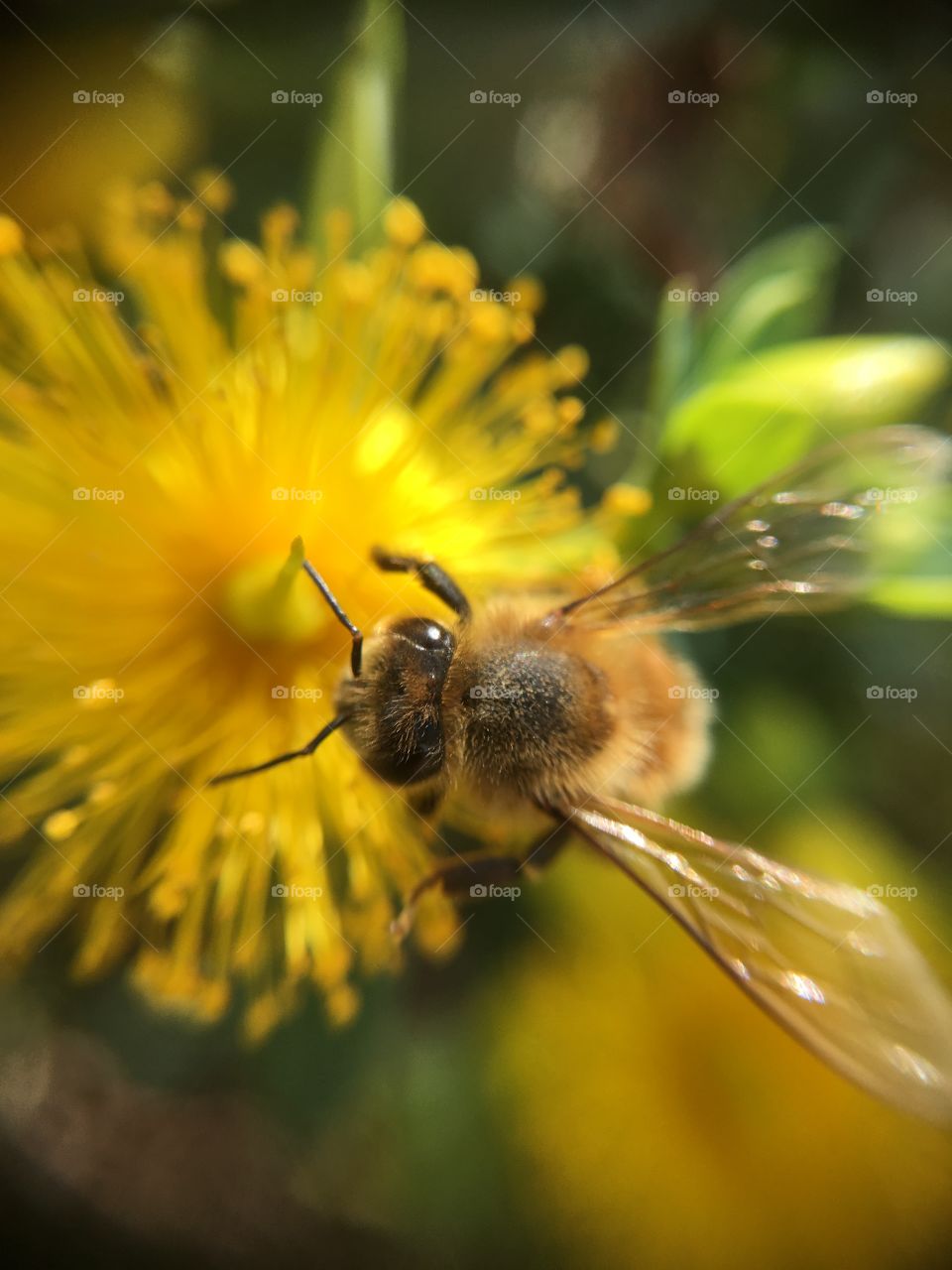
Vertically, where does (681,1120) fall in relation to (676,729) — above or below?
below

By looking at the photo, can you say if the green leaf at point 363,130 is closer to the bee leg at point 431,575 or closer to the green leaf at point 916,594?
the bee leg at point 431,575

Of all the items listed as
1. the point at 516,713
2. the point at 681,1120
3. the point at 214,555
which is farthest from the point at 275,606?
the point at 681,1120

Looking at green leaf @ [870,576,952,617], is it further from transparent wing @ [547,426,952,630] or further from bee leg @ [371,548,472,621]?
bee leg @ [371,548,472,621]

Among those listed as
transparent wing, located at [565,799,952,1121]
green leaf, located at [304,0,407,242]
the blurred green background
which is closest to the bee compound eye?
transparent wing, located at [565,799,952,1121]

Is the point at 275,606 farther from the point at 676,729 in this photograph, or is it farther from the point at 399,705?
the point at 676,729

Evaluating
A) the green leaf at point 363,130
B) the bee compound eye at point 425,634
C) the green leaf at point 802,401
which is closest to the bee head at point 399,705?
the bee compound eye at point 425,634

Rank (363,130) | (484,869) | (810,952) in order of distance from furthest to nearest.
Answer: (363,130), (484,869), (810,952)
